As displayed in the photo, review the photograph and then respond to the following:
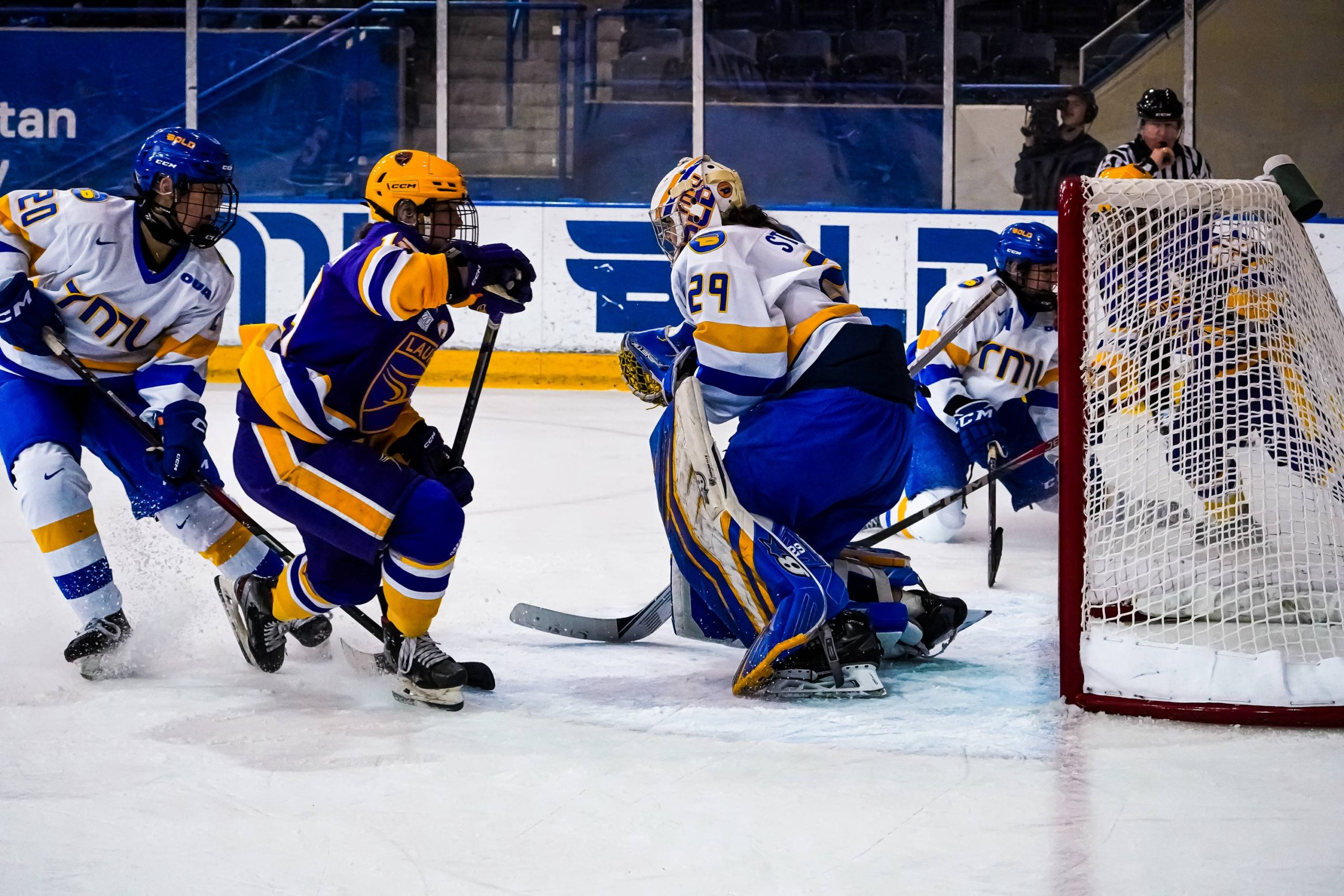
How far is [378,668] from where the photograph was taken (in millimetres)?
2639

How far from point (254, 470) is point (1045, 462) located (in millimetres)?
2374

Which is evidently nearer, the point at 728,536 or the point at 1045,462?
the point at 728,536

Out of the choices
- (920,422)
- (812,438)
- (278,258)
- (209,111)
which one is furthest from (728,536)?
(209,111)

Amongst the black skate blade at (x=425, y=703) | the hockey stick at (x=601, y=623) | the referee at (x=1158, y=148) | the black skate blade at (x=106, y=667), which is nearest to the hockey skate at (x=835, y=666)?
the hockey stick at (x=601, y=623)

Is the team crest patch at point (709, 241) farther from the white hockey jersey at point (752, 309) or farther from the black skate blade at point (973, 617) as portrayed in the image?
the black skate blade at point (973, 617)

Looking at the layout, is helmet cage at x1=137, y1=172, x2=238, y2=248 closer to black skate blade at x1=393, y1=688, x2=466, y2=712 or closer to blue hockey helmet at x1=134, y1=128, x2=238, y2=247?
blue hockey helmet at x1=134, y1=128, x2=238, y2=247

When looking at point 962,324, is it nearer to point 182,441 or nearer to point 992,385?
point 992,385

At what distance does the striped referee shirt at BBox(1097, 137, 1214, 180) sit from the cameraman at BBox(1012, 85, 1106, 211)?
8.43ft

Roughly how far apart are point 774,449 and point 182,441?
1.09 m

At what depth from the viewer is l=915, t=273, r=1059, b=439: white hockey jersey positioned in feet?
12.8

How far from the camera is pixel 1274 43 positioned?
22.6 ft

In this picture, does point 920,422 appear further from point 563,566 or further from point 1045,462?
point 563,566

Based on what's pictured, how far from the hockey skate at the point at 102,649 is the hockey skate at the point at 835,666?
1.20 meters

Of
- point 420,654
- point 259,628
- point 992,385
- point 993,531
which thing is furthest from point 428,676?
point 992,385
